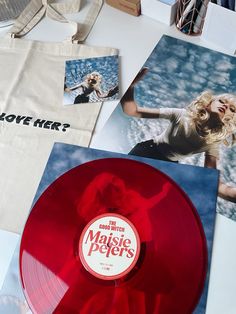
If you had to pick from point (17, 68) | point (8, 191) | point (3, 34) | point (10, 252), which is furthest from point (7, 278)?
point (3, 34)

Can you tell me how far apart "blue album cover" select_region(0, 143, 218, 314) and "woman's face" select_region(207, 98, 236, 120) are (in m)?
0.11

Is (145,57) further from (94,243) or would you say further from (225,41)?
(94,243)

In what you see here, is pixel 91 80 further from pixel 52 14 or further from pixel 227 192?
pixel 227 192

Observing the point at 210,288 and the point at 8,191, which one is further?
the point at 8,191

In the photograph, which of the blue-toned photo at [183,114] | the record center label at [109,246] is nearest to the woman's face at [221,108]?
the blue-toned photo at [183,114]

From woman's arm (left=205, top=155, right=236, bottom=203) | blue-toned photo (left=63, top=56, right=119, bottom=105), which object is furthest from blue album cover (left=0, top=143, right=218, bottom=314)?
blue-toned photo (left=63, top=56, right=119, bottom=105)

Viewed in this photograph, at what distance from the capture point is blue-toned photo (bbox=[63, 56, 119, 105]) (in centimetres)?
67

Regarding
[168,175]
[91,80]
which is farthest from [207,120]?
[91,80]

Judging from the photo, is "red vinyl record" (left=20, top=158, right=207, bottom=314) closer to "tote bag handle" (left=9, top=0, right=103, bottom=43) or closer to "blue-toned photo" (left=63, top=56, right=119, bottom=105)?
"blue-toned photo" (left=63, top=56, right=119, bottom=105)

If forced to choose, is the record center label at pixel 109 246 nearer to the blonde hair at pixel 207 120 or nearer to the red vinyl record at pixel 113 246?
the red vinyl record at pixel 113 246

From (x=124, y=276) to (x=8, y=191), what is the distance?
0.24m

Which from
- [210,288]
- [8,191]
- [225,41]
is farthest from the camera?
[225,41]

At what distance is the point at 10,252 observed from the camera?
0.53m

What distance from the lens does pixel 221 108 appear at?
0.62 m
